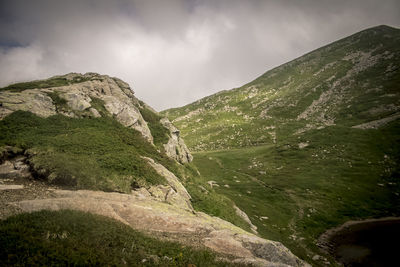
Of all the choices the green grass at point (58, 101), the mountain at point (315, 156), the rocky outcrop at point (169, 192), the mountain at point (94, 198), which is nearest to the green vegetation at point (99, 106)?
the mountain at point (94, 198)

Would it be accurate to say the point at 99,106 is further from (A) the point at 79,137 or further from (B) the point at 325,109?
(B) the point at 325,109

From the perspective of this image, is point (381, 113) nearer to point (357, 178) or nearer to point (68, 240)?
point (357, 178)

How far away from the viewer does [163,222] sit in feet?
62.6

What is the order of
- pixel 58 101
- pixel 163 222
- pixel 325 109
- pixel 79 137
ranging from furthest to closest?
pixel 325 109, pixel 58 101, pixel 79 137, pixel 163 222

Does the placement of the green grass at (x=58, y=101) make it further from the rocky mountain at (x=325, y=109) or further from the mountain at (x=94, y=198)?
the rocky mountain at (x=325, y=109)

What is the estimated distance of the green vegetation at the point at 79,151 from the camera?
2195cm

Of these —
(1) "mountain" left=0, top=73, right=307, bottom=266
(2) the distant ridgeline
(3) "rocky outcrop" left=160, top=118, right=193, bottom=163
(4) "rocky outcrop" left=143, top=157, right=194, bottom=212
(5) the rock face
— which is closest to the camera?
(1) "mountain" left=0, top=73, right=307, bottom=266

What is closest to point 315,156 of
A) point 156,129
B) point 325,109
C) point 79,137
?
point 325,109

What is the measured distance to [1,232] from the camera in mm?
10188

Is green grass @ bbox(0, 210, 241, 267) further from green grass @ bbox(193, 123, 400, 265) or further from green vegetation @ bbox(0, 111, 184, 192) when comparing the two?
green grass @ bbox(193, 123, 400, 265)

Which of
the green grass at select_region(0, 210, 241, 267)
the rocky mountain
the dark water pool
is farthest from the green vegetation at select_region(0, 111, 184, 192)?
the rocky mountain

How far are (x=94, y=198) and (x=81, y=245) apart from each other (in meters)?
8.94

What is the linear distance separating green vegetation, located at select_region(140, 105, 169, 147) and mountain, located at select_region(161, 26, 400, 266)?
1285cm

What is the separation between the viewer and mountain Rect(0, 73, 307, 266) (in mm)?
11436
